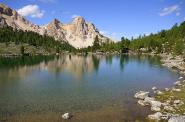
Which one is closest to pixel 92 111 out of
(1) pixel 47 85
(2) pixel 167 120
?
(2) pixel 167 120

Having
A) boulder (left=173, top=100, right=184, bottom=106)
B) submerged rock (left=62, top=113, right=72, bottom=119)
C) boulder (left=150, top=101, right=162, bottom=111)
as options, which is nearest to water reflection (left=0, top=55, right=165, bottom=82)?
boulder (left=150, top=101, right=162, bottom=111)

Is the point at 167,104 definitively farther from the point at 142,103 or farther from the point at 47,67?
the point at 47,67

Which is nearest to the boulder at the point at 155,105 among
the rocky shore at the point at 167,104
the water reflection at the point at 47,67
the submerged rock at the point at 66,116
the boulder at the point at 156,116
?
the rocky shore at the point at 167,104

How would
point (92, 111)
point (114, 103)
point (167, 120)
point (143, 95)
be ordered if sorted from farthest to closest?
point (143, 95)
point (114, 103)
point (92, 111)
point (167, 120)

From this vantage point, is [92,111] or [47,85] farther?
[47,85]

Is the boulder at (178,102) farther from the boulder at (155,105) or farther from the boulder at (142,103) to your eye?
the boulder at (142,103)

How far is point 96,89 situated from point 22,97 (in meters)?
18.8

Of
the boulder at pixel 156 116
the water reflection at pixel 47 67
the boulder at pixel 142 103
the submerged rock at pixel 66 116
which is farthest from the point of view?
the water reflection at pixel 47 67

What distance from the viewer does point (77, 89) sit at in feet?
210

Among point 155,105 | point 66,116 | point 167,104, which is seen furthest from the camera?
point 167,104

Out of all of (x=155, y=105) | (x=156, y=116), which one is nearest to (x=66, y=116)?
(x=156, y=116)

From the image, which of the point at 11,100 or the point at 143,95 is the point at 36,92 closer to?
the point at 11,100

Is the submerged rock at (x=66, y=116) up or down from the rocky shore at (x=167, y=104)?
down

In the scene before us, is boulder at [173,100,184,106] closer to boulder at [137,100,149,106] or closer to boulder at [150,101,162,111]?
boulder at [150,101,162,111]
